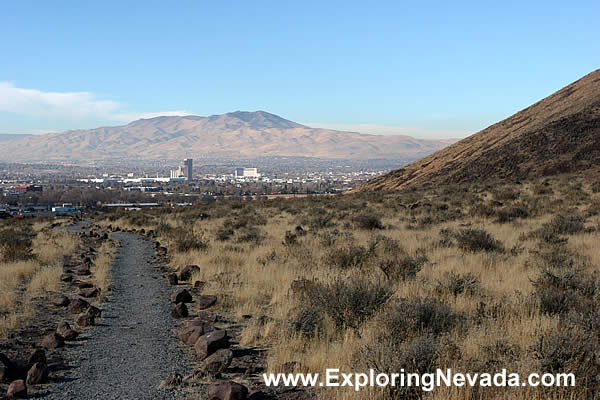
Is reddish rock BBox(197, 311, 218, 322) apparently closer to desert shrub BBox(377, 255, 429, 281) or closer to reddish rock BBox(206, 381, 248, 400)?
reddish rock BBox(206, 381, 248, 400)

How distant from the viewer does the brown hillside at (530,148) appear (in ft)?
147

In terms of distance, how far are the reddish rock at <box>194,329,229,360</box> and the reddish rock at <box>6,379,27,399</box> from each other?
2071 mm

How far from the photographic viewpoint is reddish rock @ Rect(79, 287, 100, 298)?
1063 cm

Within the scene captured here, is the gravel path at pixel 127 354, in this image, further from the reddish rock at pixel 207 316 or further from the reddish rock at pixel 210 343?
the reddish rock at pixel 207 316

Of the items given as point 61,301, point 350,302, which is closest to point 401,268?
point 350,302

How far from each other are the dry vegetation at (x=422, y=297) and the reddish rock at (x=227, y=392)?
92cm

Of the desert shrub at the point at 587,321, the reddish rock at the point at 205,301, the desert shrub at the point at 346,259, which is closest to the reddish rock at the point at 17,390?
the reddish rock at the point at 205,301

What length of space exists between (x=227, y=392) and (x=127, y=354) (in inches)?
95.1

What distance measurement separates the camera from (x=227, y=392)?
197 inches

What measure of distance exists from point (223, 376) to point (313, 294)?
2.56 m

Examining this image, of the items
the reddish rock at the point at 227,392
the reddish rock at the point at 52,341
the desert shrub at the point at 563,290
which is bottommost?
the reddish rock at the point at 52,341

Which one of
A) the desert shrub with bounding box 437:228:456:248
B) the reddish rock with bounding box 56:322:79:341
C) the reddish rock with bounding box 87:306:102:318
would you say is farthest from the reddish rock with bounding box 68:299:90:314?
the desert shrub with bounding box 437:228:456:248

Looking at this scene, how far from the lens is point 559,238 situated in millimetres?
14680

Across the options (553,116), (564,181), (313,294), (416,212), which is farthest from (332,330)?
(553,116)
